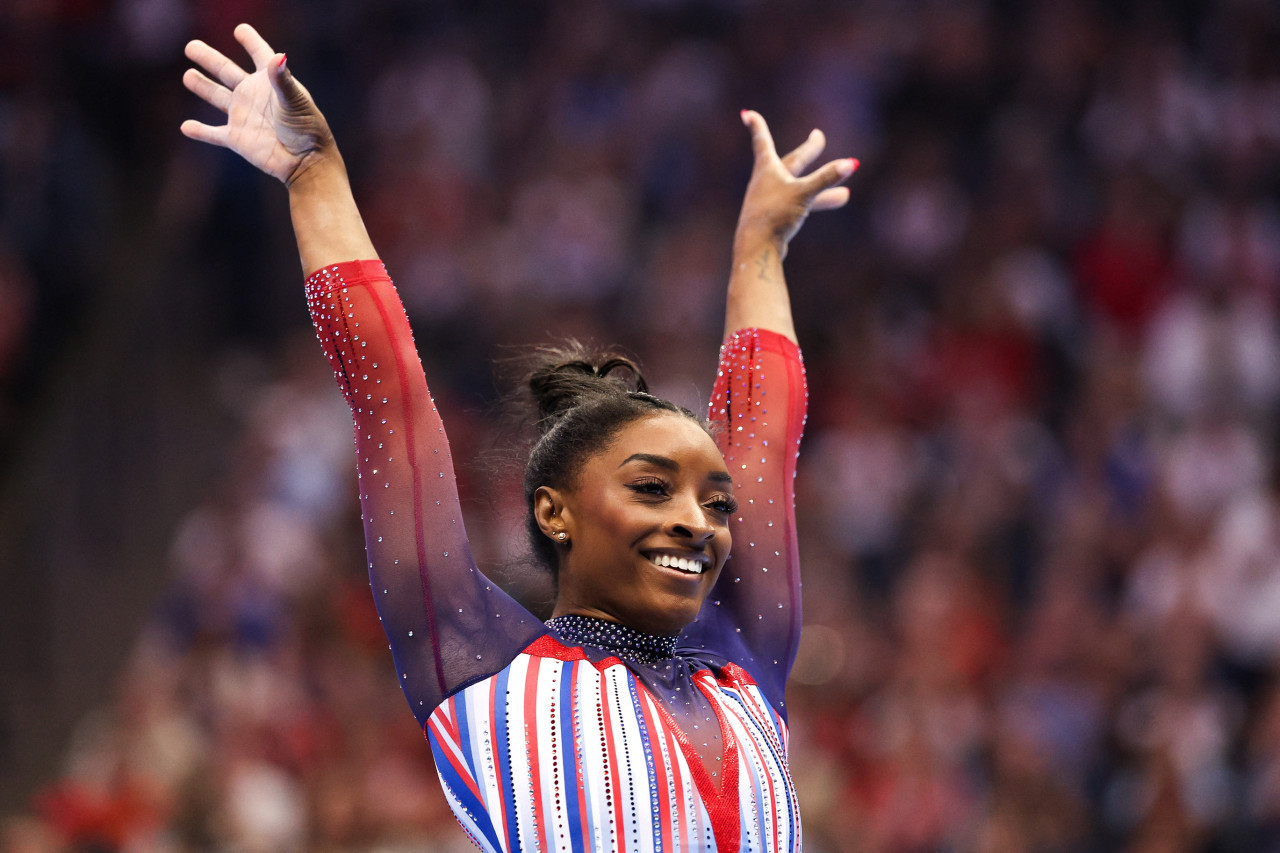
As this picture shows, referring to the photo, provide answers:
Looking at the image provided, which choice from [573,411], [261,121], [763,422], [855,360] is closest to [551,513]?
[573,411]

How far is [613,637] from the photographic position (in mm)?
2168

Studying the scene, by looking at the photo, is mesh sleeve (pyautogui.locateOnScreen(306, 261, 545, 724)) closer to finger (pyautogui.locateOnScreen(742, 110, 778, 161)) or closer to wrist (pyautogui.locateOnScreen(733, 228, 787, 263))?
wrist (pyautogui.locateOnScreen(733, 228, 787, 263))

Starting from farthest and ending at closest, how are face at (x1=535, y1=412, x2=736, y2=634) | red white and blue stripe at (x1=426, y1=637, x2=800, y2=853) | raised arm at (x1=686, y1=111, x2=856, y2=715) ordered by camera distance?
raised arm at (x1=686, y1=111, x2=856, y2=715)
face at (x1=535, y1=412, x2=736, y2=634)
red white and blue stripe at (x1=426, y1=637, x2=800, y2=853)

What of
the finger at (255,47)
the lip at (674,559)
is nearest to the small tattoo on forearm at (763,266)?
the lip at (674,559)

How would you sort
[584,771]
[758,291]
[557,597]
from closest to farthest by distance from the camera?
[584,771], [557,597], [758,291]

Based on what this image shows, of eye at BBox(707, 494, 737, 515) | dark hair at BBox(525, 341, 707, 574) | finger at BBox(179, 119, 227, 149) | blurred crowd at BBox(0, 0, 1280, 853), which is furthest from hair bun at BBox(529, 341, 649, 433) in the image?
blurred crowd at BBox(0, 0, 1280, 853)

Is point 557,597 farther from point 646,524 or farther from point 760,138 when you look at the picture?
point 760,138

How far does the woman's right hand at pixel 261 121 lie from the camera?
7.26 ft

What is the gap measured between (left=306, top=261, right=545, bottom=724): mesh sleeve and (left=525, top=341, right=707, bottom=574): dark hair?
17cm

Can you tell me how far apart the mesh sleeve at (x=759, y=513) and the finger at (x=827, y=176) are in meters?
0.31

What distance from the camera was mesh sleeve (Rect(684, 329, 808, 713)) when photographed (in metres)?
2.45

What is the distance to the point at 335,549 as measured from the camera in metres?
6.38

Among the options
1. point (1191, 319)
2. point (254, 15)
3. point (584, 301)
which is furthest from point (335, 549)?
point (1191, 319)

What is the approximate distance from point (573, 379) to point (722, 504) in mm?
345
